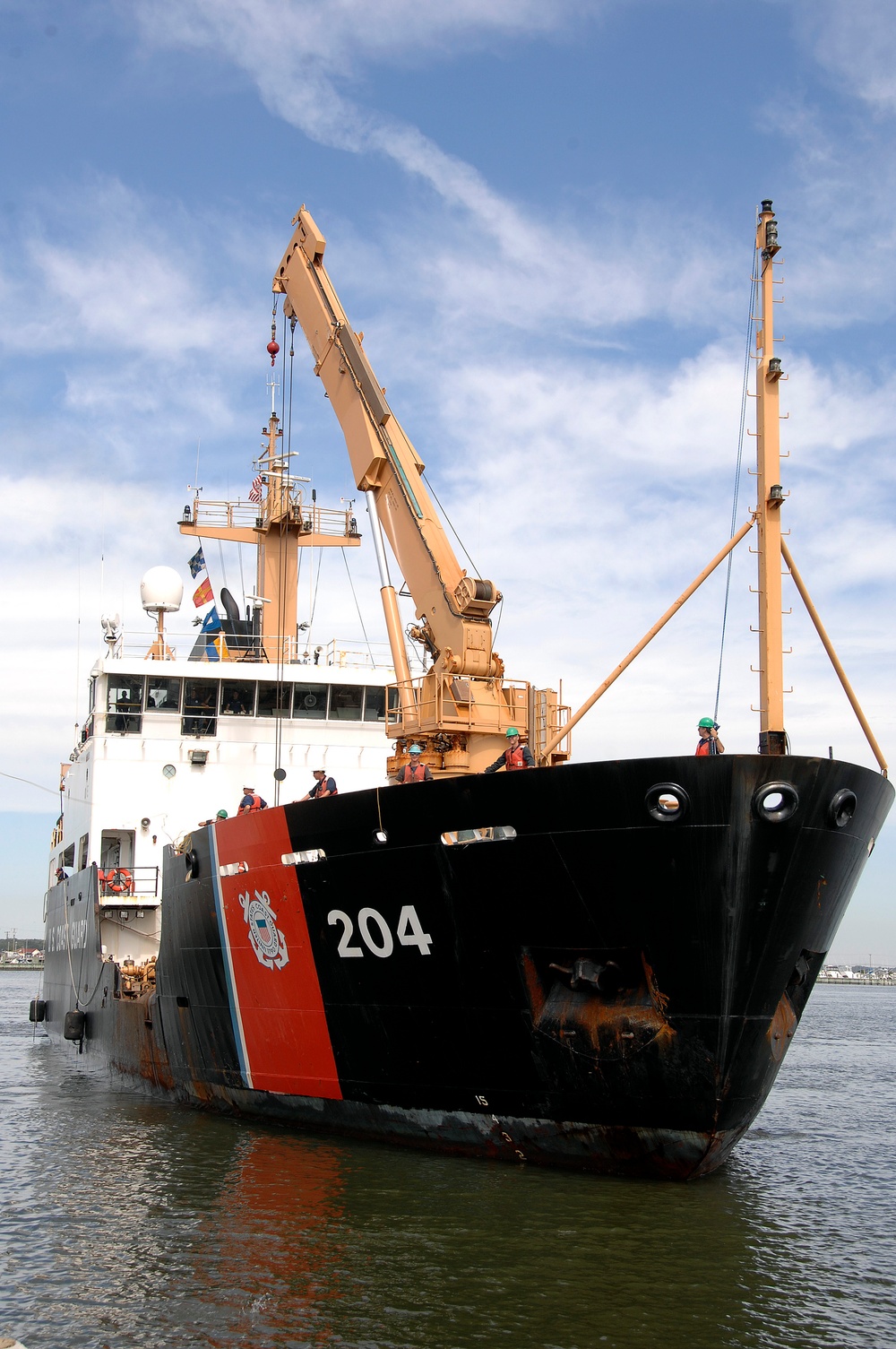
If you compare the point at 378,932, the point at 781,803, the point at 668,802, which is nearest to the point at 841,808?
the point at 781,803

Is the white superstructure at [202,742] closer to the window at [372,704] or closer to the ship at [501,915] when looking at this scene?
the window at [372,704]

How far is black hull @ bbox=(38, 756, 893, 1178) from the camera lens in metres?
8.77

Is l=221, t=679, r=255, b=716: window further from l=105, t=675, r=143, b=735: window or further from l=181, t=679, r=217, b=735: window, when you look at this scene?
l=105, t=675, r=143, b=735: window

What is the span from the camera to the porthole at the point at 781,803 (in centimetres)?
862

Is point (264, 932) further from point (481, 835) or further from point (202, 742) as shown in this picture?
point (202, 742)

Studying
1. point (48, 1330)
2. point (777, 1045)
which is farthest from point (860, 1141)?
point (48, 1330)

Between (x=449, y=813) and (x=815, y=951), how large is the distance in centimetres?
345

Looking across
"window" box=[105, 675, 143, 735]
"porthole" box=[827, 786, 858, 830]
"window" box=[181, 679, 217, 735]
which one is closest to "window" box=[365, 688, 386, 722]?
"window" box=[181, 679, 217, 735]

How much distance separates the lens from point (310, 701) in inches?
722

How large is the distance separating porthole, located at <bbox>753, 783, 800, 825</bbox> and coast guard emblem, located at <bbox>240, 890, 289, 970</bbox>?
5.17 meters

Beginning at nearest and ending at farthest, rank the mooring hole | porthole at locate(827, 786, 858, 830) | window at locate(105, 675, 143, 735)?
porthole at locate(827, 786, 858, 830) → the mooring hole → window at locate(105, 675, 143, 735)

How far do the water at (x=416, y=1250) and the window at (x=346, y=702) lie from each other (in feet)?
25.0

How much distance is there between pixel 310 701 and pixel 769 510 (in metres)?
9.60

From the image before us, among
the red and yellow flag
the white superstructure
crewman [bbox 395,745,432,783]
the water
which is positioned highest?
the red and yellow flag
